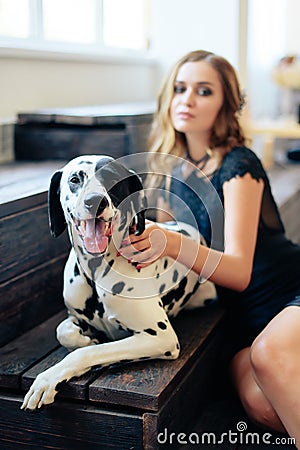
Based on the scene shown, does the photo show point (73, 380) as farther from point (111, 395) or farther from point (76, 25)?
point (76, 25)

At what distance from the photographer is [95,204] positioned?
1.37m

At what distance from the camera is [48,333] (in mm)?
1813

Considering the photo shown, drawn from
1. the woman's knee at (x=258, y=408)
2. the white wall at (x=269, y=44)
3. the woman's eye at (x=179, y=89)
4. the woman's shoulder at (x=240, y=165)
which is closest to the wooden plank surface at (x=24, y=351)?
the woman's knee at (x=258, y=408)

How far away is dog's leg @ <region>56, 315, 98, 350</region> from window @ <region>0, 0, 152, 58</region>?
130cm

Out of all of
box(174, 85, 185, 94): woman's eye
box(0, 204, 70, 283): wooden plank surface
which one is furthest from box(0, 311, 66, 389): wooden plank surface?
box(174, 85, 185, 94): woman's eye

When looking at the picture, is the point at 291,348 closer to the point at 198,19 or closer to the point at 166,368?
the point at 166,368

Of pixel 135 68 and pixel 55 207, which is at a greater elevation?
pixel 135 68

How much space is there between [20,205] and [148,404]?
64cm

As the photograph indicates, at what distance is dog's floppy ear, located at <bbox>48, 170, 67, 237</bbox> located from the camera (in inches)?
60.2

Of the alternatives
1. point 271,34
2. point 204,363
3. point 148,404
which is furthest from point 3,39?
point 271,34

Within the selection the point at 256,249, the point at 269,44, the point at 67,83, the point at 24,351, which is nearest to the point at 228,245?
the point at 256,249

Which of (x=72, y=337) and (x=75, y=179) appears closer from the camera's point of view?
(x=75, y=179)

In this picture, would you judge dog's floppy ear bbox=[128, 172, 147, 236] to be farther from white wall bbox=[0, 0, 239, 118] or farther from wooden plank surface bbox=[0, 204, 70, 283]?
white wall bbox=[0, 0, 239, 118]

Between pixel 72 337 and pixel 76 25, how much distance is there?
2.04 meters
